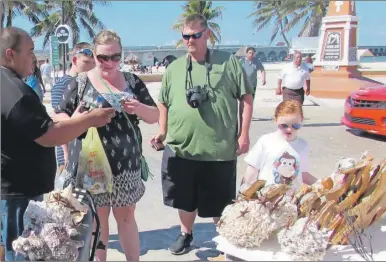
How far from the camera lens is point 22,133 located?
92.8 inches

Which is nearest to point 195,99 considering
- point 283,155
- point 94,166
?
point 283,155

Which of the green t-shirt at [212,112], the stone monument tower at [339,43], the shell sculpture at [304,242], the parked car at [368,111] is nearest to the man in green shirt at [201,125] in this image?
the green t-shirt at [212,112]

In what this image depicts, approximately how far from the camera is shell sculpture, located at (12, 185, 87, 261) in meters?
2.17

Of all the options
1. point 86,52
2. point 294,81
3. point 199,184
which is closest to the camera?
point 199,184

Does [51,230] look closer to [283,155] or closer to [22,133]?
[22,133]

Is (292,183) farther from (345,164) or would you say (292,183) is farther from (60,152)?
(60,152)

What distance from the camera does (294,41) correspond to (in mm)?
41969

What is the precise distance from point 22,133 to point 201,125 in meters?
1.41

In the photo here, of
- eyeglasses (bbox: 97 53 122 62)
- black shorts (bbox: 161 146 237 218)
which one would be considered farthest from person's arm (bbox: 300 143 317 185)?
eyeglasses (bbox: 97 53 122 62)

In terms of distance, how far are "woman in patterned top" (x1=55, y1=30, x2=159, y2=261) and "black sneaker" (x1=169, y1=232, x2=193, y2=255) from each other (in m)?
0.66

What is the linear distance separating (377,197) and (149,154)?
5.12 m

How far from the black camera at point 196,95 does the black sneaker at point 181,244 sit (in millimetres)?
1078

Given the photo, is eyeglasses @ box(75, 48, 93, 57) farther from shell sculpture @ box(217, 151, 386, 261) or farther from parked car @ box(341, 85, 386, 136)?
parked car @ box(341, 85, 386, 136)

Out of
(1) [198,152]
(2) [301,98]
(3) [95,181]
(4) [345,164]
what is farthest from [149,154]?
(4) [345,164]
